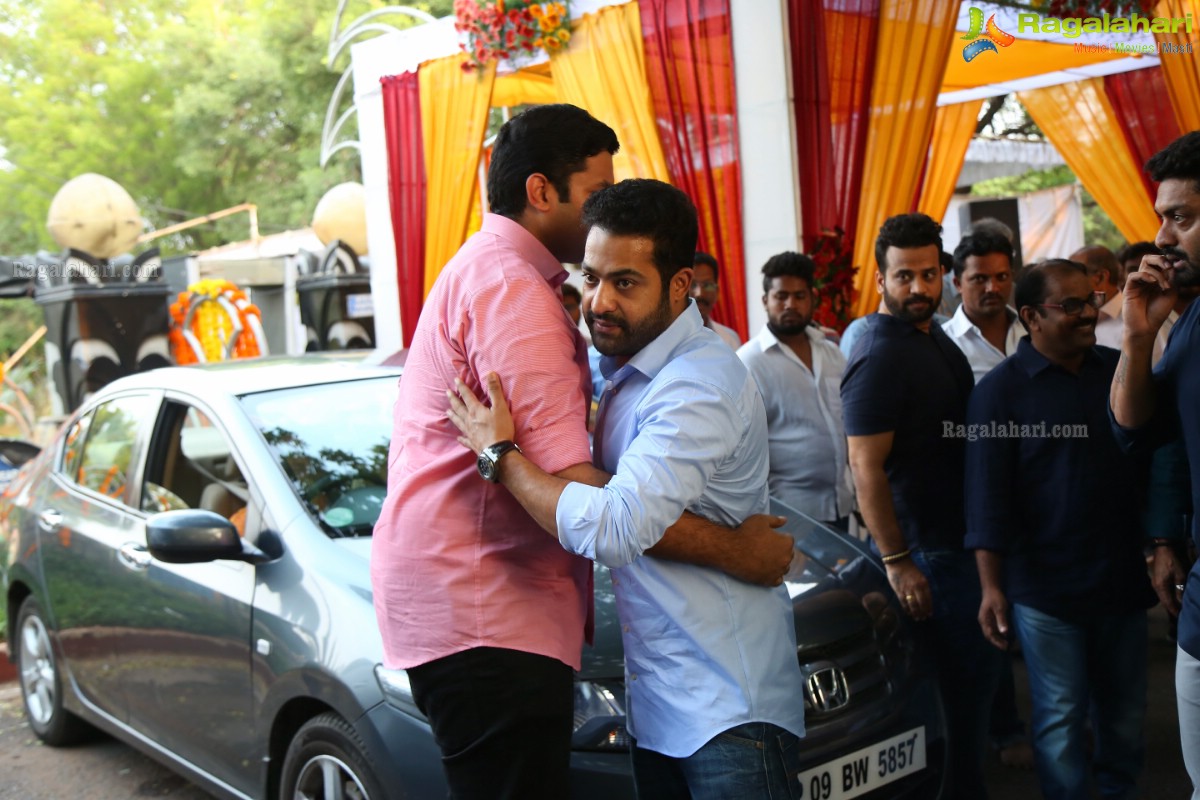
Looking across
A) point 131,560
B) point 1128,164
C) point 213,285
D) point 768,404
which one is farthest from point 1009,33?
point 213,285

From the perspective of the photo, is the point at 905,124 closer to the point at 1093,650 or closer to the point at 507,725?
the point at 1093,650

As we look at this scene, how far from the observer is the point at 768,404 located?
4.55 metres

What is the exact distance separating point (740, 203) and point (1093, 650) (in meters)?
3.97

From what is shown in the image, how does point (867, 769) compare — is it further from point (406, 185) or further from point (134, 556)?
point (406, 185)

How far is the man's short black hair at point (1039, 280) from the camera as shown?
10.2ft

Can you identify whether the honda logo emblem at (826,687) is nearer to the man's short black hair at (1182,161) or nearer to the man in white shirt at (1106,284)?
the man's short black hair at (1182,161)

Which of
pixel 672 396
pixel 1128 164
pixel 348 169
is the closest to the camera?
pixel 672 396

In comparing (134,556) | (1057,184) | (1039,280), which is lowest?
(134,556)

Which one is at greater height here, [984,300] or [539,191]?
[539,191]

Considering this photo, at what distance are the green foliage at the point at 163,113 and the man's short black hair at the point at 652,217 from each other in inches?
1051

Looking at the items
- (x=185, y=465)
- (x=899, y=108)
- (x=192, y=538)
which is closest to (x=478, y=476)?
(x=192, y=538)

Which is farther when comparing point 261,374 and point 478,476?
point 261,374

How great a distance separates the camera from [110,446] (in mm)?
4285

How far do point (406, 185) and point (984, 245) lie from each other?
6.21 meters
